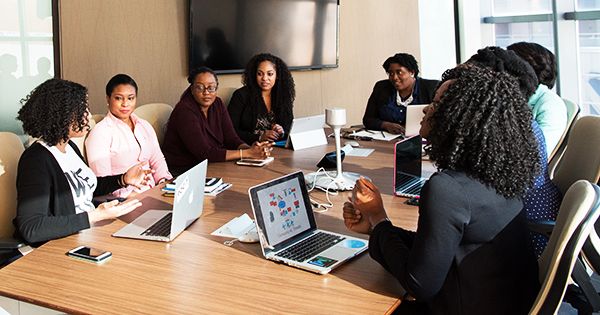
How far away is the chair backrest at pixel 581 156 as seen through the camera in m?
2.72

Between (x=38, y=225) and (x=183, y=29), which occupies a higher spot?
(x=183, y=29)

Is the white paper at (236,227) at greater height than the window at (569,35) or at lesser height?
lesser

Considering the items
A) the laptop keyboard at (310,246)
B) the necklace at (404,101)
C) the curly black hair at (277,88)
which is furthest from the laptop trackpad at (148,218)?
the necklace at (404,101)

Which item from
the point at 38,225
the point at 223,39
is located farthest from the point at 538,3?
the point at 38,225

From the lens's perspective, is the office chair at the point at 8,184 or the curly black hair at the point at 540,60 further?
the curly black hair at the point at 540,60

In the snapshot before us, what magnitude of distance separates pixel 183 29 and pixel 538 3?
392cm

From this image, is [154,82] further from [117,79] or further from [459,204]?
[459,204]

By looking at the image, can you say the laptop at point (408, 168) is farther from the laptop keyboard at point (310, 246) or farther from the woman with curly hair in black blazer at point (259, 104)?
the woman with curly hair in black blazer at point (259, 104)

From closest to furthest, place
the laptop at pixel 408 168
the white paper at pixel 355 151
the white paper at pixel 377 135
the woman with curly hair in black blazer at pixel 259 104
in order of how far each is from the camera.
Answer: the laptop at pixel 408 168 < the white paper at pixel 355 151 < the white paper at pixel 377 135 < the woman with curly hair in black blazer at pixel 259 104

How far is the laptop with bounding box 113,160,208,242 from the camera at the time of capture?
2096mm

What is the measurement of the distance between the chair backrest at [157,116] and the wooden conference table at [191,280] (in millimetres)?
1660

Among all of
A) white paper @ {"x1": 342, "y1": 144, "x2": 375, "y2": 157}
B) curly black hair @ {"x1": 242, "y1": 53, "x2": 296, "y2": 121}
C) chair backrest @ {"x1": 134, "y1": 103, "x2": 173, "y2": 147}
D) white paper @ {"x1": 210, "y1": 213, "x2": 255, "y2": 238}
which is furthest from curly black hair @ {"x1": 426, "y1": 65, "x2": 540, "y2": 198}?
curly black hair @ {"x1": 242, "y1": 53, "x2": 296, "y2": 121}

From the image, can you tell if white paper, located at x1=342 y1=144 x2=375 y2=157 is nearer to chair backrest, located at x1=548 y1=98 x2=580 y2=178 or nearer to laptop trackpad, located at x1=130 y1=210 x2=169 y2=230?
chair backrest, located at x1=548 y1=98 x2=580 y2=178

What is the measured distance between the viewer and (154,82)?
462cm
